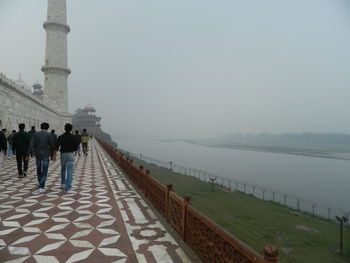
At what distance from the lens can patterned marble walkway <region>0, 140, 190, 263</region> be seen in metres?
3.40

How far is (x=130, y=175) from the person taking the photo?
29.2 feet

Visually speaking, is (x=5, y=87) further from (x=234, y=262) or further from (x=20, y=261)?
(x=234, y=262)

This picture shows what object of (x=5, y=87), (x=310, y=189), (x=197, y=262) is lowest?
(x=310, y=189)

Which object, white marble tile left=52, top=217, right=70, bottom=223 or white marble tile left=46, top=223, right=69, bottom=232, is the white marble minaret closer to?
white marble tile left=52, top=217, right=70, bottom=223

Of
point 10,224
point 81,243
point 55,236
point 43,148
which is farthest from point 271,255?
point 43,148

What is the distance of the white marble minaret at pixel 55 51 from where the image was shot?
29047 millimetres

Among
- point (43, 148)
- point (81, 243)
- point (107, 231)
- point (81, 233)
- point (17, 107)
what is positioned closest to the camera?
point (81, 243)

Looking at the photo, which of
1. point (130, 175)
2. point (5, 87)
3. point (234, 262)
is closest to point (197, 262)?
point (234, 262)

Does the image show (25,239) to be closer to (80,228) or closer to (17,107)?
(80,228)

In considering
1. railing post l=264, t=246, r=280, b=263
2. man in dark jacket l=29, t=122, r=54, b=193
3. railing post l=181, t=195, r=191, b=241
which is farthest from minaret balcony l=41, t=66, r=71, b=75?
railing post l=264, t=246, r=280, b=263

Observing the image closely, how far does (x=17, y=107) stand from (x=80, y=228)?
1494 centimetres

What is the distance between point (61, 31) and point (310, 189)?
3693 cm

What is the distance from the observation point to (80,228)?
434 cm

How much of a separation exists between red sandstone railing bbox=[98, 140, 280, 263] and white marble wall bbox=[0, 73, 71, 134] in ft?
38.8
